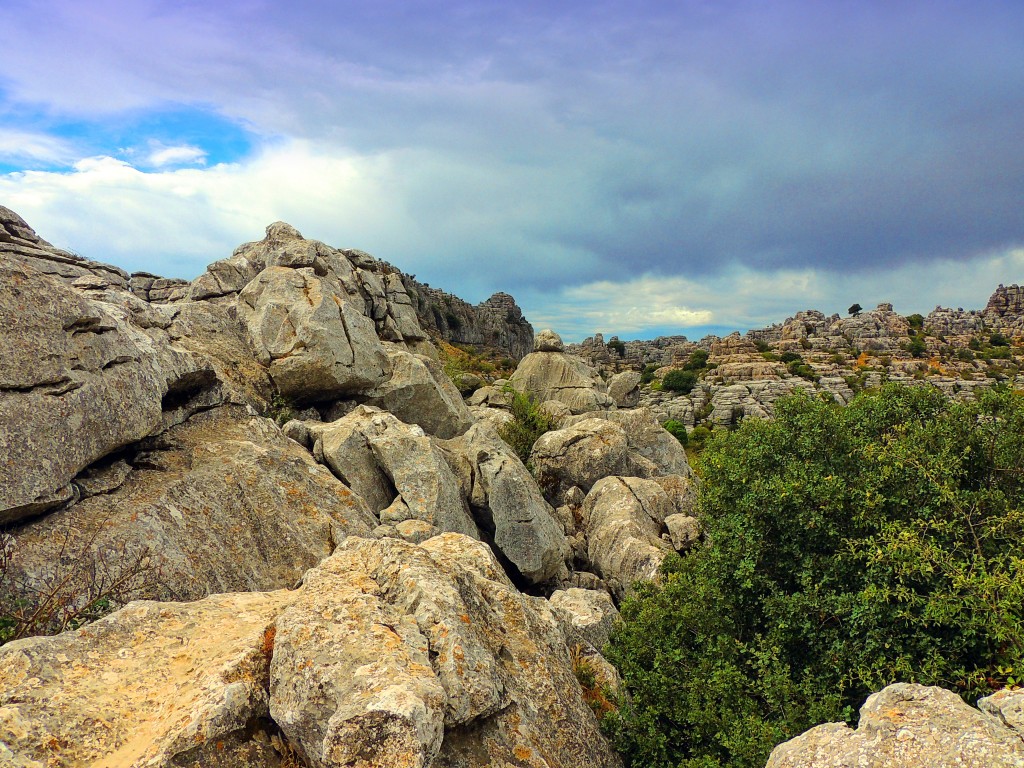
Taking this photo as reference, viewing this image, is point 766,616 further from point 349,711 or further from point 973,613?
point 349,711

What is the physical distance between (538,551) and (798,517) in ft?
41.4

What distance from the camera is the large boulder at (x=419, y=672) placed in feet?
21.8

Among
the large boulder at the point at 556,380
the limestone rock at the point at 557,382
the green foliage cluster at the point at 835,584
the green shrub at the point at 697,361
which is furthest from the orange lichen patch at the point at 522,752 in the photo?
the green shrub at the point at 697,361

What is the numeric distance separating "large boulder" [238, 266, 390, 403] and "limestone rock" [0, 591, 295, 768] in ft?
56.6

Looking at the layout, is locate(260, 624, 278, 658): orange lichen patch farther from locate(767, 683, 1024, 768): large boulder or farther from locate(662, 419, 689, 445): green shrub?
locate(662, 419, 689, 445): green shrub

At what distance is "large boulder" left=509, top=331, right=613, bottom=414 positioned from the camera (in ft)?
174

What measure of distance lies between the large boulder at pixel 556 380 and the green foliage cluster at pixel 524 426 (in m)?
6.96

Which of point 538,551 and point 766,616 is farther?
point 538,551

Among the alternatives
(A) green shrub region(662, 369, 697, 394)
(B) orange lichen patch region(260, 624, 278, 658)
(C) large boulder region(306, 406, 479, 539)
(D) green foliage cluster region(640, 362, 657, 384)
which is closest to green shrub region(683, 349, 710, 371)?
(D) green foliage cluster region(640, 362, 657, 384)

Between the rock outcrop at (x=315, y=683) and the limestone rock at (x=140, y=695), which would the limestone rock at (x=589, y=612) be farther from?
the limestone rock at (x=140, y=695)

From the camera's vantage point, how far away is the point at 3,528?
11.0m

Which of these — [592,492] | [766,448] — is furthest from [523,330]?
[766,448]

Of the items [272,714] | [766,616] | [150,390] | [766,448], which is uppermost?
[150,390]

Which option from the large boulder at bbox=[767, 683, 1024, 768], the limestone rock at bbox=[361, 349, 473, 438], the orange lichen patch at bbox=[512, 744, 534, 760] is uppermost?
the limestone rock at bbox=[361, 349, 473, 438]
